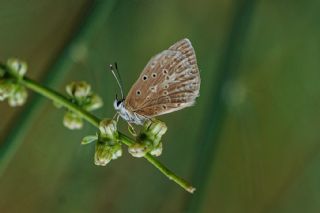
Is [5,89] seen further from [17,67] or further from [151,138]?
[151,138]

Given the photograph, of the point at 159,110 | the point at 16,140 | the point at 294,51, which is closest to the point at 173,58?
the point at 159,110

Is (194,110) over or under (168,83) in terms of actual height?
under

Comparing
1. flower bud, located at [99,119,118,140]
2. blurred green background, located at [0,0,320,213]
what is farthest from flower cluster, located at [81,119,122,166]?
blurred green background, located at [0,0,320,213]

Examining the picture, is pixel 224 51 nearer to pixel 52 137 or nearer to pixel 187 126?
pixel 187 126

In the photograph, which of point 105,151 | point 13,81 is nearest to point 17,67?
point 13,81

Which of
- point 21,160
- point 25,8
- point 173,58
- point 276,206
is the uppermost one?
point 173,58

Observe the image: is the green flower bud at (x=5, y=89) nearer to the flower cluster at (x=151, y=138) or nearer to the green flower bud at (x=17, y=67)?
the green flower bud at (x=17, y=67)
